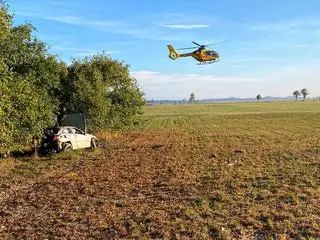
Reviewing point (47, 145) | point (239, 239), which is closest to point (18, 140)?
point (47, 145)

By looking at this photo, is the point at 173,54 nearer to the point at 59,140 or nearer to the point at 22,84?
the point at 59,140

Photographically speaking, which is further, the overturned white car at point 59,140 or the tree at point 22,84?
the overturned white car at point 59,140

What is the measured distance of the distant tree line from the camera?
18.6 meters

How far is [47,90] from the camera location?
26109 millimetres

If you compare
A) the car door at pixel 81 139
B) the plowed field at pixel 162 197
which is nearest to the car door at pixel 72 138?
the car door at pixel 81 139

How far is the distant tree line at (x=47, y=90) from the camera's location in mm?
18609

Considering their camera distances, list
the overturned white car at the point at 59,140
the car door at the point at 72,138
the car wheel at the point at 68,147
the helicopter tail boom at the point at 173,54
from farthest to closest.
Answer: the helicopter tail boom at the point at 173,54
the car door at the point at 72,138
the car wheel at the point at 68,147
the overturned white car at the point at 59,140

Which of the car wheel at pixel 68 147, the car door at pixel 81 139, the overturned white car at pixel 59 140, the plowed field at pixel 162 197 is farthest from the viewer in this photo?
the car door at pixel 81 139

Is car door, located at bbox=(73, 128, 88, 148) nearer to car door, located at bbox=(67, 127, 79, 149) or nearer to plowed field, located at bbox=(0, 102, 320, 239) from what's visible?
car door, located at bbox=(67, 127, 79, 149)

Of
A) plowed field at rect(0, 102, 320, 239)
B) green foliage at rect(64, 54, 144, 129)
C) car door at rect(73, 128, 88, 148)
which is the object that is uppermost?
green foliage at rect(64, 54, 144, 129)

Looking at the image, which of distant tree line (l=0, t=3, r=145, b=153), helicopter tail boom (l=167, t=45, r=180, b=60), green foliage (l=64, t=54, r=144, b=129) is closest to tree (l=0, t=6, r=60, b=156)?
distant tree line (l=0, t=3, r=145, b=153)

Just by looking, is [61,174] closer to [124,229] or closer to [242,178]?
[242,178]

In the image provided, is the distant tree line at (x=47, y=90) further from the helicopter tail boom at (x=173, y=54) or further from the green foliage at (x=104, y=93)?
the helicopter tail boom at (x=173, y=54)

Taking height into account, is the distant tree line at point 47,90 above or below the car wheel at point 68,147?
above
